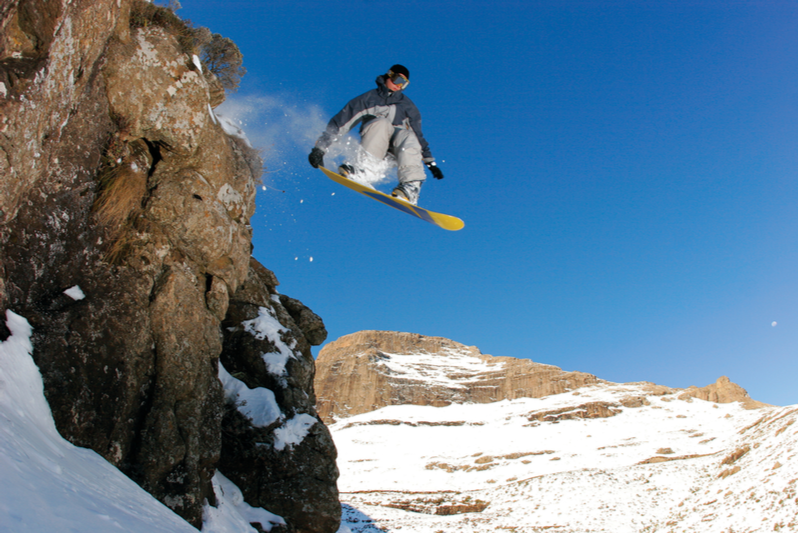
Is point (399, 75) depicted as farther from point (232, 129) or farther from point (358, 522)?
point (358, 522)

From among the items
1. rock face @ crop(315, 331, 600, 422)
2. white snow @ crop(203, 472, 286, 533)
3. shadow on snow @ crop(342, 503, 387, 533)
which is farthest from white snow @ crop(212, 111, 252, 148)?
rock face @ crop(315, 331, 600, 422)

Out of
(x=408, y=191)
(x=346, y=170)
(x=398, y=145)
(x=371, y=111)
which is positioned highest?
(x=371, y=111)

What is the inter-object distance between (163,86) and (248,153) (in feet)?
8.65

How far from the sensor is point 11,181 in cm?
391

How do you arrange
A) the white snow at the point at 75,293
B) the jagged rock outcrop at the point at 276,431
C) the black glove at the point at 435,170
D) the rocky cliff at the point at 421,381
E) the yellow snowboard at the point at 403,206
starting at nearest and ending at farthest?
the white snow at the point at 75,293
the jagged rock outcrop at the point at 276,431
the yellow snowboard at the point at 403,206
the black glove at the point at 435,170
the rocky cliff at the point at 421,381

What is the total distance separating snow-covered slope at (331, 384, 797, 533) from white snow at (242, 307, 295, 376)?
42.8 ft

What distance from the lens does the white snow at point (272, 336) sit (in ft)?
27.9

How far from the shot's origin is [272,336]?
8.84m

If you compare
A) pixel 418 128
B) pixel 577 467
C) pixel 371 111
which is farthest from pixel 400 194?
pixel 577 467

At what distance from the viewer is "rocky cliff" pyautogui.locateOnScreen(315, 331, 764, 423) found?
335 ft

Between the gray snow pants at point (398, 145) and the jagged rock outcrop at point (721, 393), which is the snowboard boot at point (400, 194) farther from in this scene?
the jagged rock outcrop at point (721, 393)

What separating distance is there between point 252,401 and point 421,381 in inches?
4157

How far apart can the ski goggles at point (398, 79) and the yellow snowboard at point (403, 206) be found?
6.58ft

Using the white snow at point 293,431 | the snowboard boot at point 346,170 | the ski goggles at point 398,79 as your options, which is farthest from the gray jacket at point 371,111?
the white snow at point 293,431
